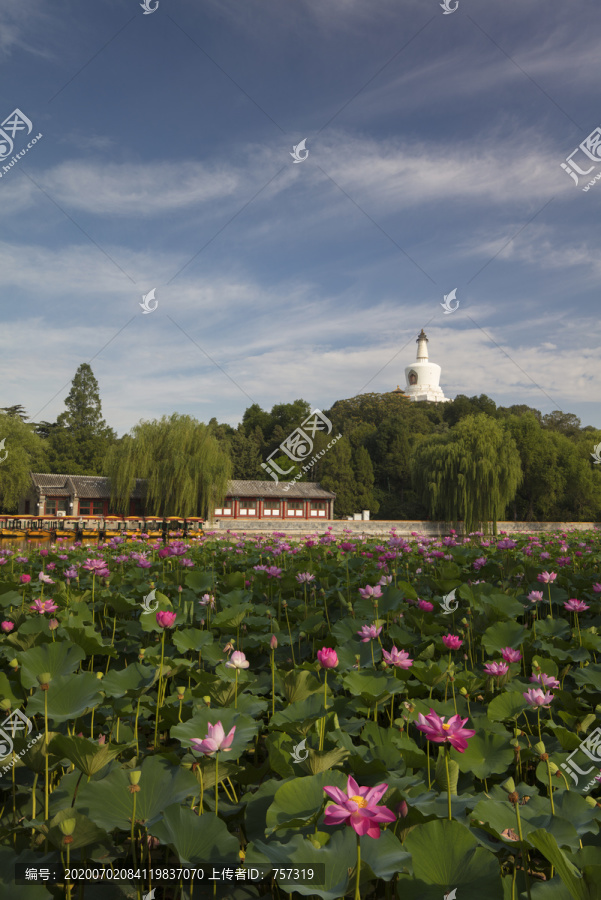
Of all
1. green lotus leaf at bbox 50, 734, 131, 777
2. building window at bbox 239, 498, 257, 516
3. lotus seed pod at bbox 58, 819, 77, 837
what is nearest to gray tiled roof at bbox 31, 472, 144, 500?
building window at bbox 239, 498, 257, 516

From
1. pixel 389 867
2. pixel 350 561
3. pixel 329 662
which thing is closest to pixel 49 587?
pixel 350 561

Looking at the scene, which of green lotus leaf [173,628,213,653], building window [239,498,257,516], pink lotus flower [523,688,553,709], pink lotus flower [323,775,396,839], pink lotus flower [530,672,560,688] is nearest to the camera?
pink lotus flower [323,775,396,839]

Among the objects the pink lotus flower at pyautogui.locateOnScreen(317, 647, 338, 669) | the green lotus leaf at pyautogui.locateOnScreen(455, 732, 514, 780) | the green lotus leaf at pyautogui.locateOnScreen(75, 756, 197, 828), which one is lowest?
the green lotus leaf at pyautogui.locateOnScreen(455, 732, 514, 780)

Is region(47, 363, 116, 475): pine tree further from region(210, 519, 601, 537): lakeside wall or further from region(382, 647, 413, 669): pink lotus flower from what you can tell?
region(382, 647, 413, 669): pink lotus flower

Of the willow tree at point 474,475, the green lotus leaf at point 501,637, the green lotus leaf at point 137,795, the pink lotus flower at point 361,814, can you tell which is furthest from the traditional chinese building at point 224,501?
the pink lotus flower at point 361,814

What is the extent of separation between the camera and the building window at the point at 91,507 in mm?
29188

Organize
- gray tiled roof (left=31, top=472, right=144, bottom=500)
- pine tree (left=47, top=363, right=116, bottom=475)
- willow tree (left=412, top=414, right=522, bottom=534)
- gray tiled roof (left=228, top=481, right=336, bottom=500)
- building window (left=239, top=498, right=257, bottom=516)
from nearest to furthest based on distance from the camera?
willow tree (left=412, top=414, right=522, bottom=534), gray tiled roof (left=31, top=472, right=144, bottom=500), gray tiled roof (left=228, top=481, right=336, bottom=500), building window (left=239, top=498, right=257, bottom=516), pine tree (left=47, top=363, right=116, bottom=475)

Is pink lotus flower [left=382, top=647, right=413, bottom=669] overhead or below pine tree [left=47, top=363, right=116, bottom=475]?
below

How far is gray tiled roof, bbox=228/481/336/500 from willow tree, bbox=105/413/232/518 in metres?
5.20

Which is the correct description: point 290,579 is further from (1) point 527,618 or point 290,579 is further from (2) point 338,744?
(2) point 338,744

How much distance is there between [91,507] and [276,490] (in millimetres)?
10168

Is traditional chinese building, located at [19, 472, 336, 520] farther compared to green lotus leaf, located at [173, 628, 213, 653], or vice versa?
traditional chinese building, located at [19, 472, 336, 520]

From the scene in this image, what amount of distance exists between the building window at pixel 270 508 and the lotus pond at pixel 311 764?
1184 inches

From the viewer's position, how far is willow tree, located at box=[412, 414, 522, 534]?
24.6 meters
